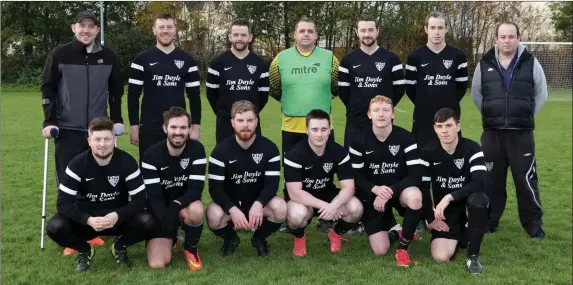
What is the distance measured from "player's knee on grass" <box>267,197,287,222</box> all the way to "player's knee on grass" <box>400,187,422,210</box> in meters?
1.07

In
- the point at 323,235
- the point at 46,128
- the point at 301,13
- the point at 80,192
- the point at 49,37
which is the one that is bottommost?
the point at 323,235

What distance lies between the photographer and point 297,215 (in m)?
4.70

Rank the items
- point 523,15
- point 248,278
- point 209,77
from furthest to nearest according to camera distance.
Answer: point 523,15
point 209,77
point 248,278

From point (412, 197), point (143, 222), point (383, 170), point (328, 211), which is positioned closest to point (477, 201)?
point (412, 197)

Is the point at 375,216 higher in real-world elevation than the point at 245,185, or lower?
lower

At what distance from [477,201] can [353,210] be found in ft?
3.51

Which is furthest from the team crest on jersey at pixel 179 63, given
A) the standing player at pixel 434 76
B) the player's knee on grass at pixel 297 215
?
the standing player at pixel 434 76

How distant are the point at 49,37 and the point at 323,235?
35.9m

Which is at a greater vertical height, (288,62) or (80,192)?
(288,62)

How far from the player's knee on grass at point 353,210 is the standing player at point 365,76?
30.6 inches

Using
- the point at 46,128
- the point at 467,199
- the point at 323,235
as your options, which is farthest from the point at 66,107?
the point at 467,199

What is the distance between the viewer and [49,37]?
3631 cm

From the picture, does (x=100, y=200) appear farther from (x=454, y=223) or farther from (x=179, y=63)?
(x=454, y=223)

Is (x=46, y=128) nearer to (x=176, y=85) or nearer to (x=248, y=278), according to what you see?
(x=176, y=85)
